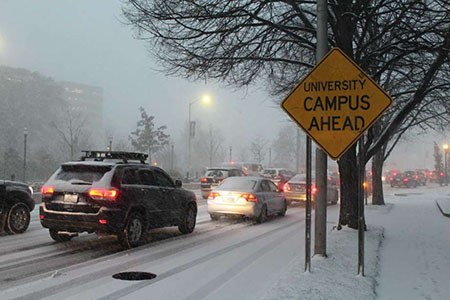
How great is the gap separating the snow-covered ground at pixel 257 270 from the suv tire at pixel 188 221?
23 cm

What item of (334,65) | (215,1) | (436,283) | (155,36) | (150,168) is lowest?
(436,283)

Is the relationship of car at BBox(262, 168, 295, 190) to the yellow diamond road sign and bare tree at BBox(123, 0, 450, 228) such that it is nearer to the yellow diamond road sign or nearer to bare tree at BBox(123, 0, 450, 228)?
bare tree at BBox(123, 0, 450, 228)

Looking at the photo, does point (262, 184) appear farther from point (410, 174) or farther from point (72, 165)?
point (410, 174)

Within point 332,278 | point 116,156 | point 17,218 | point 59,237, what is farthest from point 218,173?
point 332,278

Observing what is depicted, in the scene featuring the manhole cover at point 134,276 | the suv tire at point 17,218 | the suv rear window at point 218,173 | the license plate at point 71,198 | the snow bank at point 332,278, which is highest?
the suv rear window at point 218,173

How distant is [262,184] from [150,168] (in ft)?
17.9

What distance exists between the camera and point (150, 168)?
10.2 m

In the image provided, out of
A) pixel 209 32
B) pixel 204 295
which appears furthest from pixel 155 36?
pixel 204 295

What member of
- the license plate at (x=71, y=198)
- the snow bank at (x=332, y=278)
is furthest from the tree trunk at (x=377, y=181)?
the license plate at (x=71, y=198)

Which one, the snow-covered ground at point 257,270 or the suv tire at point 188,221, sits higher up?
the suv tire at point 188,221

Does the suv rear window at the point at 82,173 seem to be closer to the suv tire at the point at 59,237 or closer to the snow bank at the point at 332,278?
the suv tire at the point at 59,237

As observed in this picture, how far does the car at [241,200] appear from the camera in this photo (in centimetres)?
1353

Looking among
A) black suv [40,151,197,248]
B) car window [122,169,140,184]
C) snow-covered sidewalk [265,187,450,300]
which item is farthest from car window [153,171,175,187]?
snow-covered sidewalk [265,187,450,300]

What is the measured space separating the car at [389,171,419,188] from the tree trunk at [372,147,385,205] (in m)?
26.9
